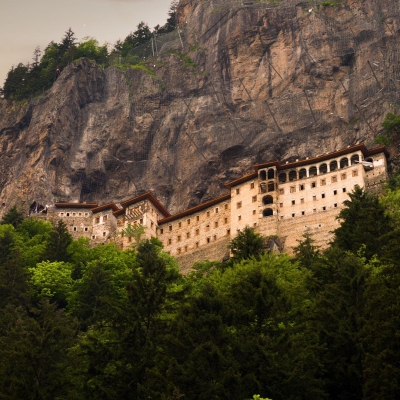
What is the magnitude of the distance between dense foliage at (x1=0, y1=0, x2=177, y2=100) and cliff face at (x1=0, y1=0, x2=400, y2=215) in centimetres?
517

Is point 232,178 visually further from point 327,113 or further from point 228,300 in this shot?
point 228,300

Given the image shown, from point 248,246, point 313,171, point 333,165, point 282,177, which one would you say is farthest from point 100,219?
point 248,246

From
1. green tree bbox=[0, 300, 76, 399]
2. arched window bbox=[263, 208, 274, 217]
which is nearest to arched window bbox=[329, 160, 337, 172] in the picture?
arched window bbox=[263, 208, 274, 217]

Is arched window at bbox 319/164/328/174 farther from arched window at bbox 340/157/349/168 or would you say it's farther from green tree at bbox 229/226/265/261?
green tree at bbox 229/226/265/261

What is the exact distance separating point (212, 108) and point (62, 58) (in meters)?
35.2

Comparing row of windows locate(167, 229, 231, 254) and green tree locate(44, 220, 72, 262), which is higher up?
row of windows locate(167, 229, 231, 254)

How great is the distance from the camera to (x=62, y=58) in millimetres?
112562

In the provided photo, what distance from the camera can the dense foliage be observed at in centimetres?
11031

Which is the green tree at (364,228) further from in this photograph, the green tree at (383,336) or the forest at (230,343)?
the green tree at (383,336)

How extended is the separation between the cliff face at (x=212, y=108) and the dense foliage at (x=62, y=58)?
5169mm

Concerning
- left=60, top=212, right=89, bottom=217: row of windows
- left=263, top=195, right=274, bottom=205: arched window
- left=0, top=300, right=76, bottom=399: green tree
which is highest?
left=60, top=212, right=89, bottom=217: row of windows

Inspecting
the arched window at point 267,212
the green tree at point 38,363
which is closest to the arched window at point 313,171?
the arched window at point 267,212

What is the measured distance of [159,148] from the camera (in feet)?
298

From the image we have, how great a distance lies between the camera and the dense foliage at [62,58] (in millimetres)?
110312
